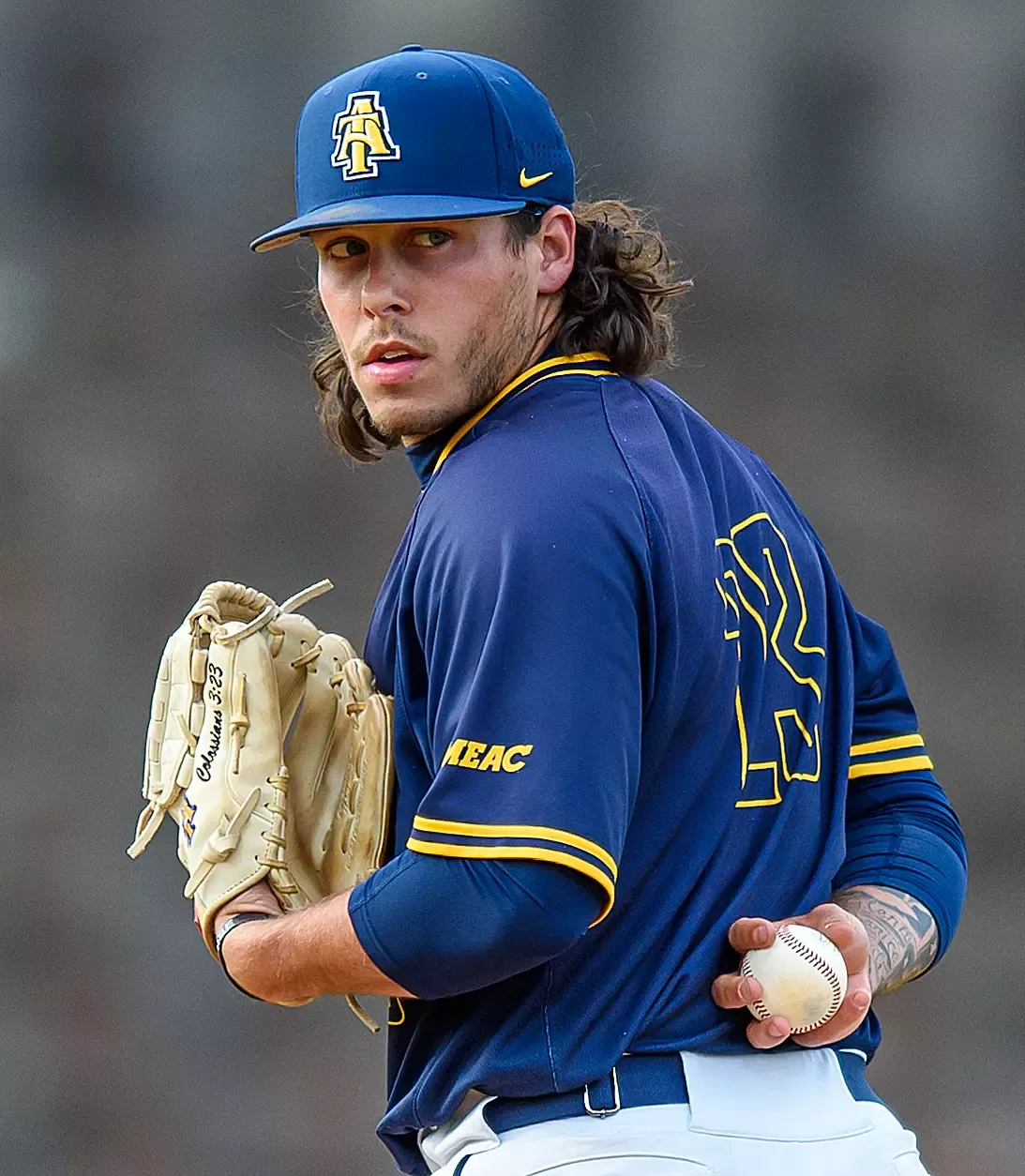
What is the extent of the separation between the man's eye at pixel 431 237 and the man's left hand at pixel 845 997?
725mm

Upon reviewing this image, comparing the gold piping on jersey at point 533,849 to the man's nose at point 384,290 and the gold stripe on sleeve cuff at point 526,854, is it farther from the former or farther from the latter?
the man's nose at point 384,290

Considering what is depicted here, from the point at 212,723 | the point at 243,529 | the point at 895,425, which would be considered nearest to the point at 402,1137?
the point at 212,723

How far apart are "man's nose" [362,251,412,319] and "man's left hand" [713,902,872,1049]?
0.68m

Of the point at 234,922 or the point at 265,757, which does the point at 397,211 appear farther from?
the point at 234,922

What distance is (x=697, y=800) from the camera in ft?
5.74

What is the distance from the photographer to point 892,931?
1.93m

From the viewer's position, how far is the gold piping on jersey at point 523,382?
1.85 m

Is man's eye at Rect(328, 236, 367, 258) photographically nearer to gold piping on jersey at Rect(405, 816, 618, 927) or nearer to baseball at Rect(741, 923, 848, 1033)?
gold piping on jersey at Rect(405, 816, 618, 927)

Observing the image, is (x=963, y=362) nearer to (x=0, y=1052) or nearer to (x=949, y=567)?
(x=949, y=567)

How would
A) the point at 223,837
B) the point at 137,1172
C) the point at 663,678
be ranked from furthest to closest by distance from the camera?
the point at 137,1172, the point at 223,837, the point at 663,678

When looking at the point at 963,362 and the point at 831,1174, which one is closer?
the point at 831,1174

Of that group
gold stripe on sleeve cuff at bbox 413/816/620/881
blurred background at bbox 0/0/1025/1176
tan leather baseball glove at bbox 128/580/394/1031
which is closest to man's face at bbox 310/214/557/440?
tan leather baseball glove at bbox 128/580/394/1031

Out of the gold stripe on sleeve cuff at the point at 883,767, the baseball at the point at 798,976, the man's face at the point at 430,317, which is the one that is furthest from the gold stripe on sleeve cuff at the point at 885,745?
the man's face at the point at 430,317

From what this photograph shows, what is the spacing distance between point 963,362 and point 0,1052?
2.83 meters
